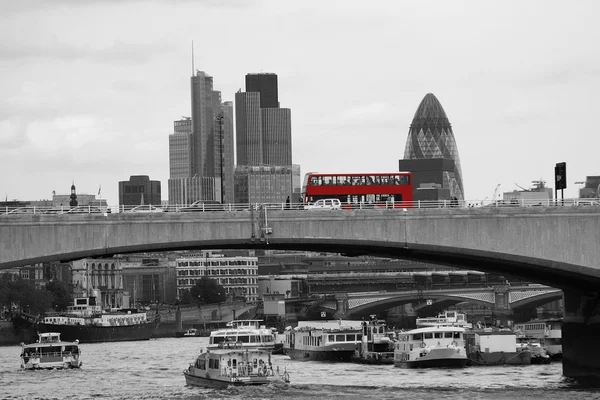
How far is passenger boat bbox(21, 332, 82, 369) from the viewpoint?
139125mm

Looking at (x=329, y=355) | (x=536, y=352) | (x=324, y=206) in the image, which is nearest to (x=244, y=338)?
(x=329, y=355)

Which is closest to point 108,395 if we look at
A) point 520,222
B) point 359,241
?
point 359,241

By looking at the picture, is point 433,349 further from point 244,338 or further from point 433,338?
point 244,338

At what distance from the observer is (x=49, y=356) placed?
14138cm

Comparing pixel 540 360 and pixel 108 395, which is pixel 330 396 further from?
pixel 540 360

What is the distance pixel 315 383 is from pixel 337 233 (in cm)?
2064

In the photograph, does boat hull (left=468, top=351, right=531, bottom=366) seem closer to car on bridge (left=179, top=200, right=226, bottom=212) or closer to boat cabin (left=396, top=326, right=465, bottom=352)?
boat cabin (left=396, top=326, right=465, bottom=352)

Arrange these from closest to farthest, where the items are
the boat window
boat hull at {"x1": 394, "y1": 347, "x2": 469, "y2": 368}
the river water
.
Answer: the river water → boat hull at {"x1": 394, "y1": 347, "x2": 469, "y2": 368} → the boat window

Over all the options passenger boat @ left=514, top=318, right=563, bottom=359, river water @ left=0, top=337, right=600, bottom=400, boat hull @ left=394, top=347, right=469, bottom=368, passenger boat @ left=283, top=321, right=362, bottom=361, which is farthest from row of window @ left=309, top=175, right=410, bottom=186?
passenger boat @ left=283, top=321, right=362, bottom=361

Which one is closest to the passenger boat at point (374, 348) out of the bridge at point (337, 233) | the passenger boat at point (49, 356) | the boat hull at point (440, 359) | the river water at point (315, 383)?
the river water at point (315, 383)

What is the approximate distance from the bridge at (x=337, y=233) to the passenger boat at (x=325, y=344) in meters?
54.4

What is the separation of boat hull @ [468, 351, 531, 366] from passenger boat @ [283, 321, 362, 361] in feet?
54.7

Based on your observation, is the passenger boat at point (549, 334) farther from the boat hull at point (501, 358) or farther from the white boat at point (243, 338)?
the white boat at point (243, 338)

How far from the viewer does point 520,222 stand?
9369 centimetres
